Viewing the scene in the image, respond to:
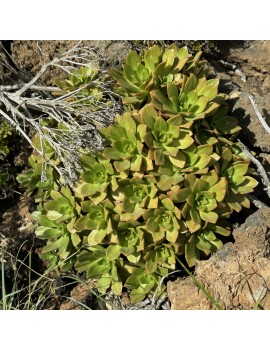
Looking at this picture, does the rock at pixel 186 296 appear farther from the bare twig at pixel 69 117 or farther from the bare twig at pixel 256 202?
the bare twig at pixel 69 117

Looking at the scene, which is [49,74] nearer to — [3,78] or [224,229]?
[3,78]

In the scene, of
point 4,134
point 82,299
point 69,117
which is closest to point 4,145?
point 4,134

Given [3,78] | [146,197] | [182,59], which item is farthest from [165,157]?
[3,78]

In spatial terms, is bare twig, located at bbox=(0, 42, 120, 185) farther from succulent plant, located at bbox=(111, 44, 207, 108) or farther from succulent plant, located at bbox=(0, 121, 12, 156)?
succulent plant, located at bbox=(0, 121, 12, 156)

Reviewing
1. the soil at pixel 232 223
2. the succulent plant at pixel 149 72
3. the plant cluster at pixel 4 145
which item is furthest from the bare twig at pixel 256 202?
the plant cluster at pixel 4 145

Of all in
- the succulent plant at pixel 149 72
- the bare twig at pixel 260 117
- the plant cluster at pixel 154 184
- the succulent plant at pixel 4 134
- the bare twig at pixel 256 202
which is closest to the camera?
the plant cluster at pixel 154 184

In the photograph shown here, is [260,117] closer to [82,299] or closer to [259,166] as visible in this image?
[259,166]
